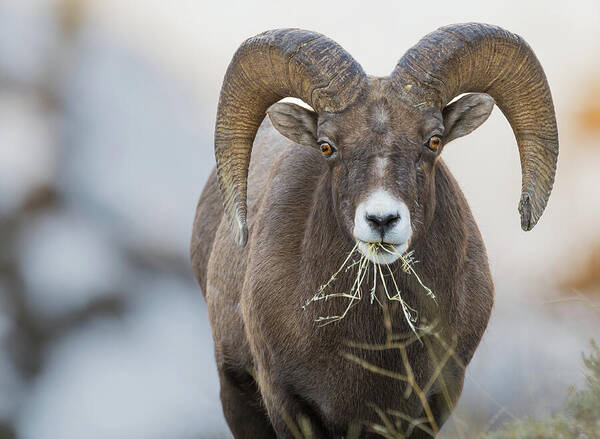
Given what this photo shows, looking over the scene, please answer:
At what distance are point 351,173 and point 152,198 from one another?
98.1 ft

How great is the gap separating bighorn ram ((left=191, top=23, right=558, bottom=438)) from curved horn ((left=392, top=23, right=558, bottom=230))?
0.01 meters

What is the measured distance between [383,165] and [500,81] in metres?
1.82

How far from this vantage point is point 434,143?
755cm

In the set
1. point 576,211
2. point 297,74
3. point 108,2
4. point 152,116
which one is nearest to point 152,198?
point 152,116

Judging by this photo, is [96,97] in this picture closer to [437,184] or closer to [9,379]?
[9,379]

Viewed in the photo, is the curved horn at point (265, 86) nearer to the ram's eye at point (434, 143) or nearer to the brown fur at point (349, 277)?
the brown fur at point (349, 277)

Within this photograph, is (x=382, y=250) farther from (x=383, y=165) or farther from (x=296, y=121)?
(x=296, y=121)

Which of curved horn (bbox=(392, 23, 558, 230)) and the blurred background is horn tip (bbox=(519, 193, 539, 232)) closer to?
curved horn (bbox=(392, 23, 558, 230))

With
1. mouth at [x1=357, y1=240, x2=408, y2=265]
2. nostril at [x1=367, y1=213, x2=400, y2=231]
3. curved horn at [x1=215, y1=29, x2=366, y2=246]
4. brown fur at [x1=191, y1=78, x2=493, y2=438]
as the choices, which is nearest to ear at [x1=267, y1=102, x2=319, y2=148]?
curved horn at [x1=215, y1=29, x2=366, y2=246]

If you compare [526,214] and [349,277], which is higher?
[526,214]

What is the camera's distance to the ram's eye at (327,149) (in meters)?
7.67

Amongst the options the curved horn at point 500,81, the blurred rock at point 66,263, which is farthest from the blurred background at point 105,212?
the curved horn at point 500,81

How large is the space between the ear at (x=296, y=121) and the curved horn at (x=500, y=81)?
0.83 m

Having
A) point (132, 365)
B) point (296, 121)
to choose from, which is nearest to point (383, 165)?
point (296, 121)
